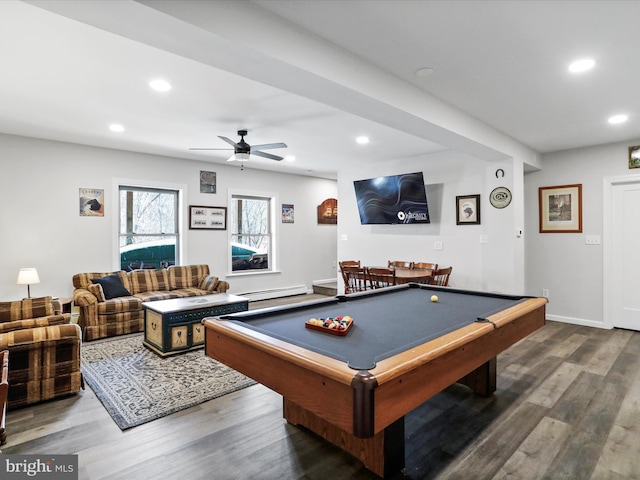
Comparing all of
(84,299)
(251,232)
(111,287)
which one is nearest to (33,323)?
(84,299)

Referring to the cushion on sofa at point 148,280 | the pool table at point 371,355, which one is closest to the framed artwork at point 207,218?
the cushion on sofa at point 148,280

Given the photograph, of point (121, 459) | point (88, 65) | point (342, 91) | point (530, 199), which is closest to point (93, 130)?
point (88, 65)

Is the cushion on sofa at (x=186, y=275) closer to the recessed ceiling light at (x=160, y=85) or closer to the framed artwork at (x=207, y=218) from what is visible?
the framed artwork at (x=207, y=218)

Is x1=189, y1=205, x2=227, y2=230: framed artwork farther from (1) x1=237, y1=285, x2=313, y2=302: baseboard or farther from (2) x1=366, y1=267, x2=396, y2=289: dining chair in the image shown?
(2) x1=366, y1=267, x2=396, y2=289: dining chair

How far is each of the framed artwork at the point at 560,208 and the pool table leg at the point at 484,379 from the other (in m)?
3.38

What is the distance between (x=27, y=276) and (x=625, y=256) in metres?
7.54

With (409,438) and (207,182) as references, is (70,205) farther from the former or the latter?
(409,438)

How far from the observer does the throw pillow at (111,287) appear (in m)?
4.74

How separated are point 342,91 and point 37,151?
14.9 ft

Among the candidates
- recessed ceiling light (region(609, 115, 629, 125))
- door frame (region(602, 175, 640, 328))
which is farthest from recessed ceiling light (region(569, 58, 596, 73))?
door frame (region(602, 175, 640, 328))

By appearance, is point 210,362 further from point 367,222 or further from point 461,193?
point 461,193

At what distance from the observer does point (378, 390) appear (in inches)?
48.5

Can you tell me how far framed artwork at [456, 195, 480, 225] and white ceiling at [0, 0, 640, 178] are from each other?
1.02 meters

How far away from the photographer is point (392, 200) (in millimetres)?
5828
